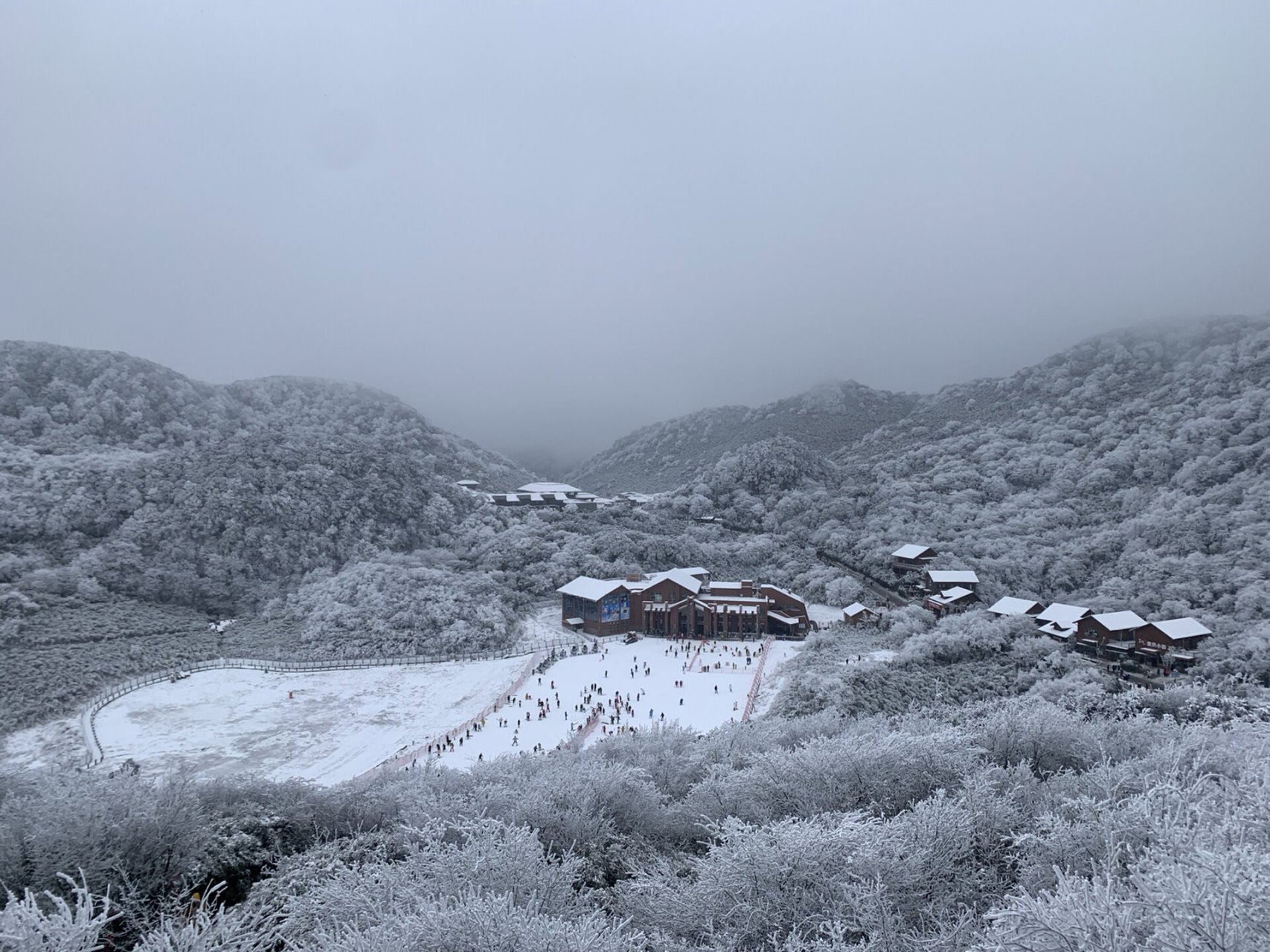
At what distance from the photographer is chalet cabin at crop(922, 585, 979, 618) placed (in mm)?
36406

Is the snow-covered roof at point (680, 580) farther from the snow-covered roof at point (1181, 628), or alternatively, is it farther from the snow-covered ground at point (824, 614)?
the snow-covered roof at point (1181, 628)

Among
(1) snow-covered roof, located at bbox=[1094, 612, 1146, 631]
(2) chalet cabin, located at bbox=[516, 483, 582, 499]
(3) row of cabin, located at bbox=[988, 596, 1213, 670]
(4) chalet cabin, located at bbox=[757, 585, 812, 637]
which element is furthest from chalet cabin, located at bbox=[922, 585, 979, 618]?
(2) chalet cabin, located at bbox=[516, 483, 582, 499]

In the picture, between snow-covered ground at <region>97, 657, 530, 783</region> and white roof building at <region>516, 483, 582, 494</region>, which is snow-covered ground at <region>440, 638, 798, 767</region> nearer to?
snow-covered ground at <region>97, 657, 530, 783</region>

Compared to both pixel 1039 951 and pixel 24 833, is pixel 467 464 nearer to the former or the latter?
pixel 24 833

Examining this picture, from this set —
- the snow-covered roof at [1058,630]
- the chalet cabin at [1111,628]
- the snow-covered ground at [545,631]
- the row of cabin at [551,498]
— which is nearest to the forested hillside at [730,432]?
the row of cabin at [551,498]

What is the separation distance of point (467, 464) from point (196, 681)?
5033cm

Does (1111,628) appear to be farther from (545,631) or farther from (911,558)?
(545,631)

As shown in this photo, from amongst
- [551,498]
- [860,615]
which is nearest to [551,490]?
[551,498]

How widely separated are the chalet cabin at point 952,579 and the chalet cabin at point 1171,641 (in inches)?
407

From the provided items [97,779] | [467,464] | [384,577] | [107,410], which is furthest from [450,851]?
[467,464]

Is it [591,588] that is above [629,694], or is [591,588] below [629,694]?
above

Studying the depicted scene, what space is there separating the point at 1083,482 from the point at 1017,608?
26.0m

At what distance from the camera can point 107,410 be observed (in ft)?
182

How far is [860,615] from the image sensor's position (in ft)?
121
